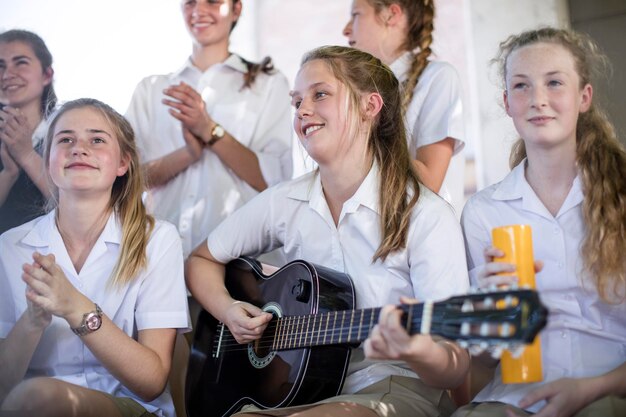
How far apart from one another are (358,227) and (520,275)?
1.87 feet

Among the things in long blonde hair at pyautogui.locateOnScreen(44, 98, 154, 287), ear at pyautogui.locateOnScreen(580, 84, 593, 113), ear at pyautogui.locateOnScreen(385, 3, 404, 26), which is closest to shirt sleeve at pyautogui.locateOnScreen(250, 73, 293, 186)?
ear at pyautogui.locateOnScreen(385, 3, 404, 26)

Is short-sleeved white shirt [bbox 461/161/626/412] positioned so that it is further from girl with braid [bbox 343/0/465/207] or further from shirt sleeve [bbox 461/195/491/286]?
girl with braid [bbox 343/0/465/207]

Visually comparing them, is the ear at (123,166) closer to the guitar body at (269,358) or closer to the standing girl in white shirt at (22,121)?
the standing girl in white shirt at (22,121)

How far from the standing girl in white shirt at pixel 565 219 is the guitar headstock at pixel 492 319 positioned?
0.32 meters

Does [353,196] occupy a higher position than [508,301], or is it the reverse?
[353,196]

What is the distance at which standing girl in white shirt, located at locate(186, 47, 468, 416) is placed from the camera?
1.94m

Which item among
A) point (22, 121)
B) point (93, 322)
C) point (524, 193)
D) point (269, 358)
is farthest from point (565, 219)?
point (22, 121)

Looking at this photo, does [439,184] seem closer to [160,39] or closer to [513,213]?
[513,213]

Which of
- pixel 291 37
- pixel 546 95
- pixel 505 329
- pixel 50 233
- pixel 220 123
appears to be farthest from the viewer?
pixel 291 37

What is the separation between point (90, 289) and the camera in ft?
7.06

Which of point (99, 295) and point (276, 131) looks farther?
point (276, 131)

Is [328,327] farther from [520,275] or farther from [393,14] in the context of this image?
[393,14]

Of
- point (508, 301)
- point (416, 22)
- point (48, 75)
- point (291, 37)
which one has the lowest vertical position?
point (508, 301)

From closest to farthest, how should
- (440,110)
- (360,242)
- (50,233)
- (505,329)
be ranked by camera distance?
(505,329)
(360,242)
(50,233)
(440,110)
